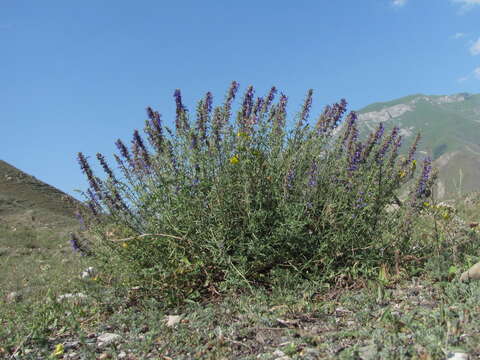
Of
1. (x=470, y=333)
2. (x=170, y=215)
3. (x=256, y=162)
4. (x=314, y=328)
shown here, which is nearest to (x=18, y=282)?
(x=170, y=215)

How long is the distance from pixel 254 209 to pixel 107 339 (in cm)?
140

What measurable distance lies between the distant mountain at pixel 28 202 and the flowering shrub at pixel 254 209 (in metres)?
10.5

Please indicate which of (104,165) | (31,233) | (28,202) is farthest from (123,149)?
(28,202)

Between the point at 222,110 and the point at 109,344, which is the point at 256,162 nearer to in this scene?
the point at 222,110

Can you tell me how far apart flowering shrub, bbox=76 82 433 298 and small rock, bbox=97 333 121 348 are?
59cm

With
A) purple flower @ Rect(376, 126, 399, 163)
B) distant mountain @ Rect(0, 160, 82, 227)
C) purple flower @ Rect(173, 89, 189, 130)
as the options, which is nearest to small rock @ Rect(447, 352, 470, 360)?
purple flower @ Rect(376, 126, 399, 163)

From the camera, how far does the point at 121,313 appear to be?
333 centimetres

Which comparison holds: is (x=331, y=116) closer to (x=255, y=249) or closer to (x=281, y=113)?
(x=281, y=113)

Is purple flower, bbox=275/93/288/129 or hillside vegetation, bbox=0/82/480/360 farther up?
purple flower, bbox=275/93/288/129

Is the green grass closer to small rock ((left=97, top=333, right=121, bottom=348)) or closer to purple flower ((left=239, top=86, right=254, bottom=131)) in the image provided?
small rock ((left=97, top=333, right=121, bottom=348))

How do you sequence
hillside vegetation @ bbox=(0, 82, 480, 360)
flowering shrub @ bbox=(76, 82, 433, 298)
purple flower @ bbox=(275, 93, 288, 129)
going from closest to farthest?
1. hillside vegetation @ bbox=(0, 82, 480, 360)
2. flowering shrub @ bbox=(76, 82, 433, 298)
3. purple flower @ bbox=(275, 93, 288, 129)

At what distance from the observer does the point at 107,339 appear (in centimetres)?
281

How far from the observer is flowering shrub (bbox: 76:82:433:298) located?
10.7 ft

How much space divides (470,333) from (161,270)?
89.9 inches
